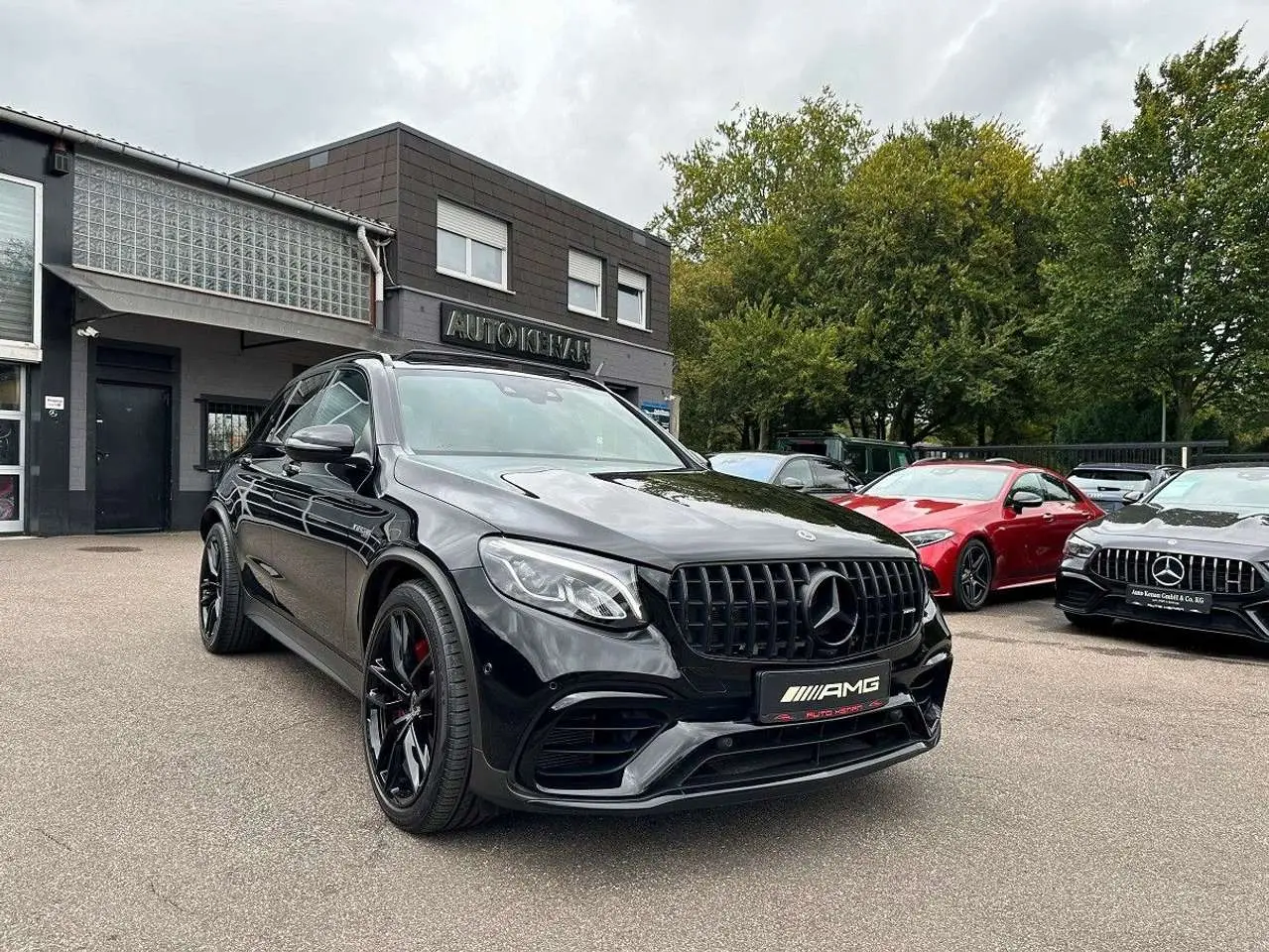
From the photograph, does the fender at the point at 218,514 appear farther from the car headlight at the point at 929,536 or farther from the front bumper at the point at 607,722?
the car headlight at the point at 929,536

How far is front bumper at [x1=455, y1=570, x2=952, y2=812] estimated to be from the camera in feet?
7.91

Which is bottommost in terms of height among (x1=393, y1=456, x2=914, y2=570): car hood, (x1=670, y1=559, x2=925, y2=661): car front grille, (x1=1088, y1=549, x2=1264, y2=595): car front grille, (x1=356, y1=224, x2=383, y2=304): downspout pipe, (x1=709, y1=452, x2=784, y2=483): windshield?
(x1=1088, y1=549, x2=1264, y2=595): car front grille

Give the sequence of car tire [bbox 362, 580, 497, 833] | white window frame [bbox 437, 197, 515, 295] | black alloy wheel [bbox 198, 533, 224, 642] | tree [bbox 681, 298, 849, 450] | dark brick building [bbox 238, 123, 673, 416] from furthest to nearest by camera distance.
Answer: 1. tree [bbox 681, 298, 849, 450]
2. white window frame [bbox 437, 197, 515, 295]
3. dark brick building [bbox 238, 123, 673, 416]
4. black alloy wheel [bbox 198, 533, 224, 642]
5. car tire [bbox 362, 580, 497, 833]

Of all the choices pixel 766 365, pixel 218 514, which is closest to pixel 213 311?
pixel 218 514

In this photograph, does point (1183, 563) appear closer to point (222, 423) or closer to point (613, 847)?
point (613, 847)

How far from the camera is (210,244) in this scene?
13.0 m

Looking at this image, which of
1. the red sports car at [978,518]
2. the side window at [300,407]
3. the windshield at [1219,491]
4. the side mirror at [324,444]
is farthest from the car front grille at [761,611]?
the windshield at [1219,491]

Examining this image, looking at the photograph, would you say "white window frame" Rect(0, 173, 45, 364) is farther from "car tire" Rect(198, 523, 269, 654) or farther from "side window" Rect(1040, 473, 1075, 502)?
"side window" Rect(1040, 473, 1075, 502)

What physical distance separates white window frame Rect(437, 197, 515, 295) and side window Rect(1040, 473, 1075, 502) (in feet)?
35.4

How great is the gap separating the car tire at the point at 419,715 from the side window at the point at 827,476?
370 inches

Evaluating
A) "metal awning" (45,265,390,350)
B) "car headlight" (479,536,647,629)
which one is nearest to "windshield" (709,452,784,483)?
"metal awning" (45,265,390,350)

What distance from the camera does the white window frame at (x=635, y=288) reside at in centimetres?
2095

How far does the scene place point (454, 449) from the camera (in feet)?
11.6

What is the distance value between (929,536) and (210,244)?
10.8 m
